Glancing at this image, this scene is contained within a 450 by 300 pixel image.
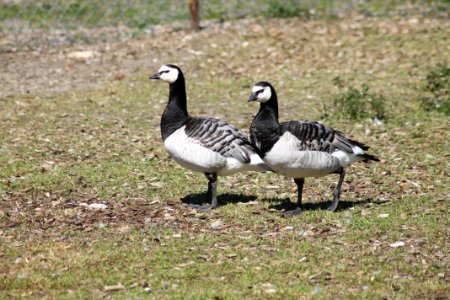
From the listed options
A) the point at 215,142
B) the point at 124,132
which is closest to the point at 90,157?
the point at 124,132

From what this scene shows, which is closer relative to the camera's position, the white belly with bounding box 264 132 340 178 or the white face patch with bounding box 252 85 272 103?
the white belly with bounding box 264 132 340 178

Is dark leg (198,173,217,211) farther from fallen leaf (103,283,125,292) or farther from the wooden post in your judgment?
the wooden post

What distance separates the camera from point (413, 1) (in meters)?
25.0

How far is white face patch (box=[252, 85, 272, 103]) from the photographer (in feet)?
33.1

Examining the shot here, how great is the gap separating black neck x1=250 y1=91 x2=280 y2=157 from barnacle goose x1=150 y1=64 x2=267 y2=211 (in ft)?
1.53

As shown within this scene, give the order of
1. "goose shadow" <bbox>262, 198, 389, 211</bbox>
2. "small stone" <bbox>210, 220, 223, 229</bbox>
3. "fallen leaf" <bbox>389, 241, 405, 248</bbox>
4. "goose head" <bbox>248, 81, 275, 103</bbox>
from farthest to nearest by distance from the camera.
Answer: "goose shadow" <bbox>262, 198, 389, 211</bbox>, "goose head" <bbox>248, 81, 275, 103</bbox>, "small stone" <bbox>210, 220, 223, 229</bbox>, "fallen leaf" <bbox>389, 241, 405, 248</bbox>

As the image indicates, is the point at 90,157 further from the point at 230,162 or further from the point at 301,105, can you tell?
the point at 301,105

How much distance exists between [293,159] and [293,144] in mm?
197

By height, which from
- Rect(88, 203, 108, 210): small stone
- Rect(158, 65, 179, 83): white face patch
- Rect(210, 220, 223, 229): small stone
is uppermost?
Rect(158, 65, 179, 83): white face patch

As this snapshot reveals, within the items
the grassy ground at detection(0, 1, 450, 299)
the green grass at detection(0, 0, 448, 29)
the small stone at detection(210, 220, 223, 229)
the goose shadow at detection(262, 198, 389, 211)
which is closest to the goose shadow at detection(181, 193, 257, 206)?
the grassy ground at detection(0, 1, 450, 299)

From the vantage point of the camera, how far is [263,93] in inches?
397

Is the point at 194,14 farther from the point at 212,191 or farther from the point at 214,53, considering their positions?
the point at 212,191

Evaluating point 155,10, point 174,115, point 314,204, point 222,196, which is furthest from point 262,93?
point 155,10

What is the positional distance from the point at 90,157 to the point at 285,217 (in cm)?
443
